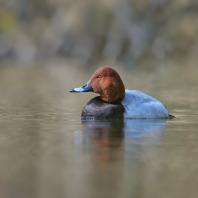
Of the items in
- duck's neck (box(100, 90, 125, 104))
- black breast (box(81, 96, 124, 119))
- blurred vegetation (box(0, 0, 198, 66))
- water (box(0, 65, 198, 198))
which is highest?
blurred vegetation (box(0, 0, 198, 66))

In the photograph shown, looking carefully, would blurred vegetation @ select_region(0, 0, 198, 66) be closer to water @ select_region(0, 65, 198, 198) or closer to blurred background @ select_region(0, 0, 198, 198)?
blurred background @ select_region(0, 0, 198, 198)

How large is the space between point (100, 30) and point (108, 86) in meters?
20.9

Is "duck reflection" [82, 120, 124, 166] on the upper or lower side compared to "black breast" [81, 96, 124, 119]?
lower

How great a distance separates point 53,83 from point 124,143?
10229 millimetres

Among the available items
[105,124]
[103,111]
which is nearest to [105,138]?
[105,124]

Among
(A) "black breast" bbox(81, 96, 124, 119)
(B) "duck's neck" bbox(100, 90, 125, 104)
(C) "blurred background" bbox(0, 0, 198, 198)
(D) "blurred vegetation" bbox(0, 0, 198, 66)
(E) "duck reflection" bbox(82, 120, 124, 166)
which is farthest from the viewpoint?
(D) "blurred vegetation" bbox(0, 0, 198, 66)

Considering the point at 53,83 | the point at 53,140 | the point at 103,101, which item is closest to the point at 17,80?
the point at 53,83

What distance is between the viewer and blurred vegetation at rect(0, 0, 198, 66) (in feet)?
96.2

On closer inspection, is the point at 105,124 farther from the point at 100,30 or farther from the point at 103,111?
the point at 100,30

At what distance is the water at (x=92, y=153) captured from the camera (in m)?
5.62

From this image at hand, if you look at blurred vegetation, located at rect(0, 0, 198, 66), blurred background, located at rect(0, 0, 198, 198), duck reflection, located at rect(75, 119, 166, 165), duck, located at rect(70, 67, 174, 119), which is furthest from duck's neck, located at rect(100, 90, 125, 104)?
blurred vegetation, located at rect(0, 0, 198, 66)

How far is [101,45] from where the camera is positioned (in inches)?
1224

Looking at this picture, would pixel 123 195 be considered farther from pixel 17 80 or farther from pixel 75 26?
pixel 75 26

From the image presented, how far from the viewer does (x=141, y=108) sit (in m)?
9.79
